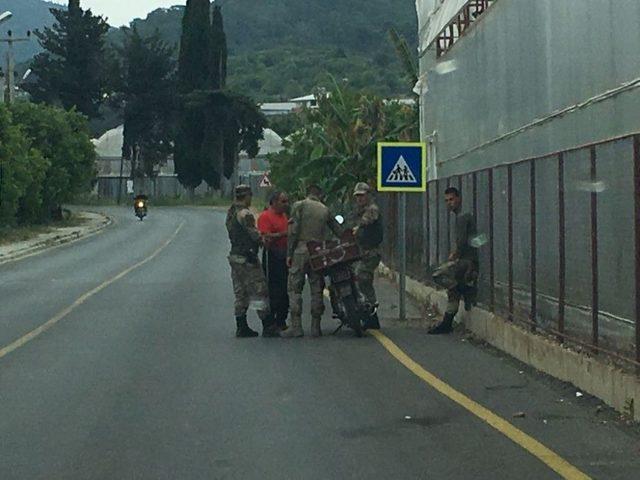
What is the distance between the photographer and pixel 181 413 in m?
11.4

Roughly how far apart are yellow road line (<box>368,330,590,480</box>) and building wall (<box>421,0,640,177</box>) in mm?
3429

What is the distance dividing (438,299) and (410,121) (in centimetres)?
2373

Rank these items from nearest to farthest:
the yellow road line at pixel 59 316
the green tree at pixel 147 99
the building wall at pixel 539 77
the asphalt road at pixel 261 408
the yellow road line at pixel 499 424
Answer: the yellow road line at pixel 499 424 → the asphalt road at pixel 261 408 → the building wall at pixel 539 77 → the yellow road line at pixel 59 316 → the green tree at pixel 147 99

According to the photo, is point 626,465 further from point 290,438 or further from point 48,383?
point 48,383

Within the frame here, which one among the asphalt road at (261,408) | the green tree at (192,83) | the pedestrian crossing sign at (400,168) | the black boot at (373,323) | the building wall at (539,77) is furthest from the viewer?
the green tree at (192,83)

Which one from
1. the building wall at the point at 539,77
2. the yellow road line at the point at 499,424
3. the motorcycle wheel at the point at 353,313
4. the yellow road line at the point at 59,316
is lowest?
the yellow road line at the point at 499,424

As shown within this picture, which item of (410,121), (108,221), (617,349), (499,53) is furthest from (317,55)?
(617,349)

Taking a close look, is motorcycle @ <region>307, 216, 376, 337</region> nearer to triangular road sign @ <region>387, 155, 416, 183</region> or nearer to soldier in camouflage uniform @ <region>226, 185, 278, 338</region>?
soldier in camouflage uniform @ <region>226, 185, 278, 338</region>

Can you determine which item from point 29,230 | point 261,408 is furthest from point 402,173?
point 29,230

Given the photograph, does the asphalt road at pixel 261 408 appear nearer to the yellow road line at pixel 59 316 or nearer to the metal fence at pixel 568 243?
the yellow road line at pixel 59 316

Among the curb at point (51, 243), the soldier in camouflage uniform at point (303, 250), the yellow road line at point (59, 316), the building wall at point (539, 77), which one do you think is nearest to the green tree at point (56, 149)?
the curb at point (51, 243)

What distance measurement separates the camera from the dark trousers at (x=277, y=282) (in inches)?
710

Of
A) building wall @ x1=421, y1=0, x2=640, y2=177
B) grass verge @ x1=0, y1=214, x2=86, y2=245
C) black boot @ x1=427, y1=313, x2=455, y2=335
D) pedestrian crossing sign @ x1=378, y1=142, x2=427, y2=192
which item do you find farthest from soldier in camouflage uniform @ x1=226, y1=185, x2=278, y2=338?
grass verge @ x1=0, y1=214, x2=86, y2=245

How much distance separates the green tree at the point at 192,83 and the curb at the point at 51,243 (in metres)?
25.2
